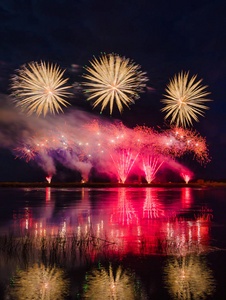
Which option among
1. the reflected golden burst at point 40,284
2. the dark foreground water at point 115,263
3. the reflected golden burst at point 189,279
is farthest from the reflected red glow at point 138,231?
the reflected golden burst at point 40,284

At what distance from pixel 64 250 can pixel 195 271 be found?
3434 millimetres

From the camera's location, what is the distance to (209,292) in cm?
582

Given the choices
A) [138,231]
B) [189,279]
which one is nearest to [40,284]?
[189,279]

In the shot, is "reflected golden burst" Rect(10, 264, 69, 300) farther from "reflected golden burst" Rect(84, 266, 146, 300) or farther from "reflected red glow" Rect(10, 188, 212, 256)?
"reflected red glow" Rect(10, 188, 212, 256)

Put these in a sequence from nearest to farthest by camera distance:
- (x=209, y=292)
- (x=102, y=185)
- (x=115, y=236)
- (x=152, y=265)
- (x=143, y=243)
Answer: (x=209, y=292), (x=152, y=265), (x=143, y=243), (x=115, y=236), (x=102, y=185)

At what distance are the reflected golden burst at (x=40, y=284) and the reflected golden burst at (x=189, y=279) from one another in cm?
179

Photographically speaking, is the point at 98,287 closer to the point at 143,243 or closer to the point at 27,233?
the point at 143,243

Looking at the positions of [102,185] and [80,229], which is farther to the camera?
[102,185]

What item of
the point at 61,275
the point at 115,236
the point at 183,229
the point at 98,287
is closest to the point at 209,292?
the point at 98,287

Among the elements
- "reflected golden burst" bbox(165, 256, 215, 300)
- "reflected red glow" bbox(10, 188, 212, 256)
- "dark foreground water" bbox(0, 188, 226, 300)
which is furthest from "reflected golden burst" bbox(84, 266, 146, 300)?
"reflected red glow" bbox(10, 188, 212, 256)

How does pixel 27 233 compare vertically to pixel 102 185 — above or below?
below

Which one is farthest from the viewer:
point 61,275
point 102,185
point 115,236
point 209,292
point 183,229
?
point 102,185

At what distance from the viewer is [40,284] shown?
6.25 metres

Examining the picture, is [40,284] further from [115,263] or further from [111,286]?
[115,263]
